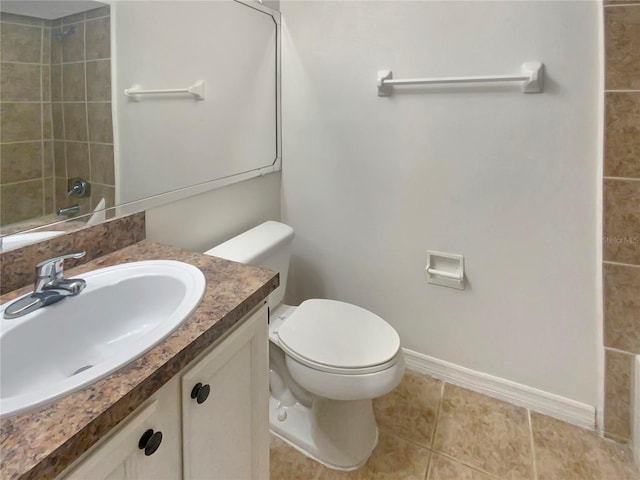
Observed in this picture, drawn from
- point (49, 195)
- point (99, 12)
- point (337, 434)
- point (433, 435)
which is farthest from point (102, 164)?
point (433, 435)

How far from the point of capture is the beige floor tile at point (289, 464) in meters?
1.42

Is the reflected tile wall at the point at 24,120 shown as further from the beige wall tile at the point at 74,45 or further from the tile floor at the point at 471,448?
the tile floor at the point at 471,448

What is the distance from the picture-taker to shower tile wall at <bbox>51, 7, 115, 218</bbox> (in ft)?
3.46

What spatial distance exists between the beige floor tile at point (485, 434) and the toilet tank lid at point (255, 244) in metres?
1.00

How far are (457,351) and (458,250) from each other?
486mm

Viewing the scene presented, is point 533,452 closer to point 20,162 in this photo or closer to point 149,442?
point 149,442

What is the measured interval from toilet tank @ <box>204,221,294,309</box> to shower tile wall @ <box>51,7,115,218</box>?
435mm

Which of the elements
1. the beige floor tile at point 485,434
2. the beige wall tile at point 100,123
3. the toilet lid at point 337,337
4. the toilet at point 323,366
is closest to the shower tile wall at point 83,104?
the beige wall tile at point 100,123

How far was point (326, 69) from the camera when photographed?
5.93 ft

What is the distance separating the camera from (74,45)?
1076 mm

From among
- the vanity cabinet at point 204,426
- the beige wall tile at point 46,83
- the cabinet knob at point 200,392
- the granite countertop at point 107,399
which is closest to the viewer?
the granite countertop at point 107,399

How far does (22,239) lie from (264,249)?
2.54ft

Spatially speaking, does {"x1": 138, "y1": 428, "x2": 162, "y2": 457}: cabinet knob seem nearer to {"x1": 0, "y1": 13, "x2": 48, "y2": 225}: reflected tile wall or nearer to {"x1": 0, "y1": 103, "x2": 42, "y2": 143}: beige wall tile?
{"x1": 0, "y1": 13, "x2": 48, "y2": 225}: reflected tile wall

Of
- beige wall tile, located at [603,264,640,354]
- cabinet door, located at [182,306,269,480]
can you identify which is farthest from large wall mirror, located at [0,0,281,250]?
beige wall tile, located at [603,264,640,354]
